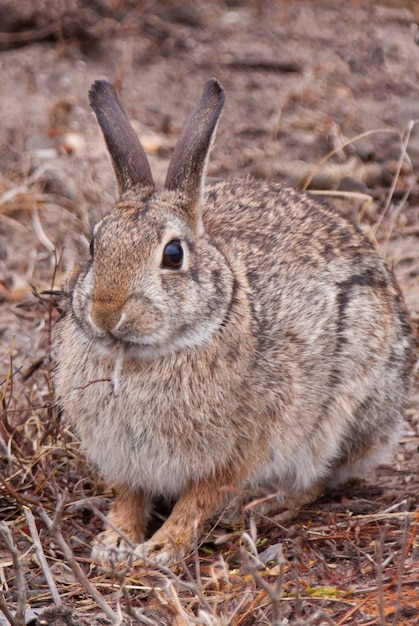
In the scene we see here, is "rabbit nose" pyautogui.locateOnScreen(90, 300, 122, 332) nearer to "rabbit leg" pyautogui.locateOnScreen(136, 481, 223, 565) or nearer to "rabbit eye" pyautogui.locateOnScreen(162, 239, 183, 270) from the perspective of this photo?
"rabbit eye" pyautogui.locateOnScreen(162, 239, 183, 270)

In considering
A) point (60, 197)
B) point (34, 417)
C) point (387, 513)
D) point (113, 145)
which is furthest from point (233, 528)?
point (60, 197)

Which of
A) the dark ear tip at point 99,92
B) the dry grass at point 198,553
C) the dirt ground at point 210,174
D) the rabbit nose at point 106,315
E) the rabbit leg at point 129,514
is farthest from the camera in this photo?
the rabbit leg at point 129,514

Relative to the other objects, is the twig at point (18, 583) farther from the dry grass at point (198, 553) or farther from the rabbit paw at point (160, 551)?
the rabbit paw at point (160, 551)

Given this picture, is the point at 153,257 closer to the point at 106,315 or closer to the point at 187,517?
the point at 106,315

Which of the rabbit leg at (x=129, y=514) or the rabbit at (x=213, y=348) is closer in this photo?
the rabbit at (x=213, y=348)

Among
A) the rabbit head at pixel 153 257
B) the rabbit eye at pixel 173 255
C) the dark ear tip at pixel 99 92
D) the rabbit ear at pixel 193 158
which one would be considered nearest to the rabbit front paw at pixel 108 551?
the rabbit head at pixel 153 257

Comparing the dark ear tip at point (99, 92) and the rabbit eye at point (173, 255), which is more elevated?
the dark ear tip at point (99, 92)

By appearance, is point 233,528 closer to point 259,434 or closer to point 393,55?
point 259,434
